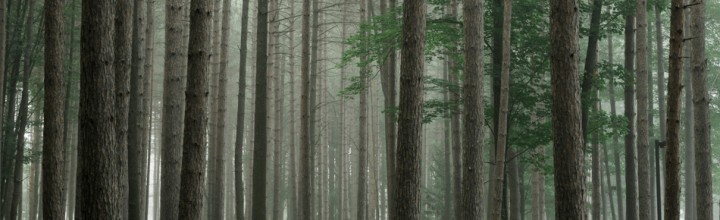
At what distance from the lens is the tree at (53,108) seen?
34.9 feet

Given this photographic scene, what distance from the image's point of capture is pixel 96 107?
815cm

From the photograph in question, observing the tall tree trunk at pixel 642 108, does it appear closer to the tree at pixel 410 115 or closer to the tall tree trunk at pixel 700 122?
the tall tree trunk at pixel 700 122

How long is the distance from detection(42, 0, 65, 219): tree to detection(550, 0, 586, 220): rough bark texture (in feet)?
21.4

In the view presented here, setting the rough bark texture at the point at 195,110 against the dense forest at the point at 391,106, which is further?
the rough bark texture at the point at 195,110

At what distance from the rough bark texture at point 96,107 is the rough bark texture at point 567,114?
4.73m

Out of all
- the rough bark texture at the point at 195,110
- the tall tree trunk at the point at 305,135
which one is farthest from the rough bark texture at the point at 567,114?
the tall tree trunk at the point at 305,135

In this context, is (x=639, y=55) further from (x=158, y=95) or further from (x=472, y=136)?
(x=158, y=95)

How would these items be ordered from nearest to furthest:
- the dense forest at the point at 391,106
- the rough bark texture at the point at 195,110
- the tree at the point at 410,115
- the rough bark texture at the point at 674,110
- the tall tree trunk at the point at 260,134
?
the dense forest at the point at 391,106 < the rough bark texture at the point at 195,110 < the rough bark texture at the point at 674,110 < the tree at the point at 410,115 < the tall tree trunk at the point at 260,134

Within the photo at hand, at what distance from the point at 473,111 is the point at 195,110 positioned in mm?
5069

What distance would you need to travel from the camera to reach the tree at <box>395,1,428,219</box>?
382 inches

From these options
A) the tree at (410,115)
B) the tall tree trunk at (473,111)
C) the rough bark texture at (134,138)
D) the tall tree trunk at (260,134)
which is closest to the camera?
the tree at (410,115)

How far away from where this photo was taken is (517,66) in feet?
52.9

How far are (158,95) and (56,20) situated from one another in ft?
85.3

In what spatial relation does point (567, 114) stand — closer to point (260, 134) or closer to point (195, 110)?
point (195, 110)
